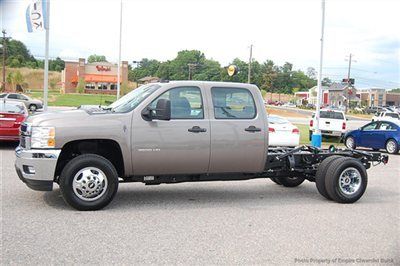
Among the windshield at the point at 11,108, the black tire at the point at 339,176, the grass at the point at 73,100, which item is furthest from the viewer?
the grass at the point at 73,100

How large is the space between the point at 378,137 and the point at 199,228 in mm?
15410

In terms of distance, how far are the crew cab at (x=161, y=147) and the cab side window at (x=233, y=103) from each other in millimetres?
16

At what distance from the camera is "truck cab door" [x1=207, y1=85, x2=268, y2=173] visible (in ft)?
24.5

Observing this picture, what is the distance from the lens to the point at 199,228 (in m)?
6.14

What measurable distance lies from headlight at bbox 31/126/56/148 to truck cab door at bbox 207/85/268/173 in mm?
2372

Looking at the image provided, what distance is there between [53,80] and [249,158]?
367 ft

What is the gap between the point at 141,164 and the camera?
7.09 metres

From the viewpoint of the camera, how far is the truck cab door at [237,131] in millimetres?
7477

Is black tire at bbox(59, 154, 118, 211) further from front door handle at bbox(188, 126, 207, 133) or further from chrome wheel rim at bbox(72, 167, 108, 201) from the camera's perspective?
front door handle at bbox(188, 126, 207, 133)

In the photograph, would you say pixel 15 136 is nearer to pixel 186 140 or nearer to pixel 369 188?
pixel 186 140

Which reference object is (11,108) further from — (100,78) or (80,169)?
(100,78)

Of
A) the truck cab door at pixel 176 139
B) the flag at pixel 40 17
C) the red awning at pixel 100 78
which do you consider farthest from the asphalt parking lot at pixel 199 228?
the red awning at pixel 100 78

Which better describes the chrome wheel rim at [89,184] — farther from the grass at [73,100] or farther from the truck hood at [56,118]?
the grass at [73,100]

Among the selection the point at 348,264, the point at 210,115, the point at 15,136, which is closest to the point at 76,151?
the point at 210,115
